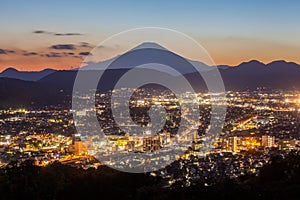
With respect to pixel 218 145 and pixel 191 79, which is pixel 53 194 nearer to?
pixel 218 145

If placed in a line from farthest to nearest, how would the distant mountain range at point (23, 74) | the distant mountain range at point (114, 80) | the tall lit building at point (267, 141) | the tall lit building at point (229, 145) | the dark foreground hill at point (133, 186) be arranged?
the distant mountain range at point (23, 74)
the distant mountain range at point (114, 80)
the tall lit building at point (267, 141)
the tall lit building at point (229, 145)
the dark foreground hill at point (133, 186)

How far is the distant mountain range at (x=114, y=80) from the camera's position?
34906 millimetres

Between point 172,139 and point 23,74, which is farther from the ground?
point 23,74

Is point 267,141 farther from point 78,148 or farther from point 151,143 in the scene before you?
point 78,148

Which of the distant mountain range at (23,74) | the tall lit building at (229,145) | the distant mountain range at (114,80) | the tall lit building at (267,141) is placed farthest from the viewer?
the distant mountain range at (23,74)

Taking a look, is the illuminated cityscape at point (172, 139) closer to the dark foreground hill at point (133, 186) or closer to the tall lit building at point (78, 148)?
the tall lit building at point (78, 148)

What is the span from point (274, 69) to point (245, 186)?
57384mm

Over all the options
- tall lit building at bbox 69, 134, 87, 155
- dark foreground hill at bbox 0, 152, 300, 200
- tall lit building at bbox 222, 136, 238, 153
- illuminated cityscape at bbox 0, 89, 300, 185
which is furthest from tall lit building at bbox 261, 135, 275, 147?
dark foreground hill at bbox 0, 152, 300, 200

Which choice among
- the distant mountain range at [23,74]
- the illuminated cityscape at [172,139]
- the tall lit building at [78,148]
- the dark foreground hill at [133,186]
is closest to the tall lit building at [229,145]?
the illuminated cityscape at [172,139]

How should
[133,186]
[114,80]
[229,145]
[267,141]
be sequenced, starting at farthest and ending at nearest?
[114,80]
[267,141]
[229,145]
[133,186]

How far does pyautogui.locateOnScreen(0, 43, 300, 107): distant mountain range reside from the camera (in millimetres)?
34906

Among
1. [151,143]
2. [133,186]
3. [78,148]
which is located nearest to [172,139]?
[151,143]

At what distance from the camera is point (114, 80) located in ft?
143

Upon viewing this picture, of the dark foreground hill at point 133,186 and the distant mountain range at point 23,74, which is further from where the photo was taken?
the distant mountain range at point 23,74
